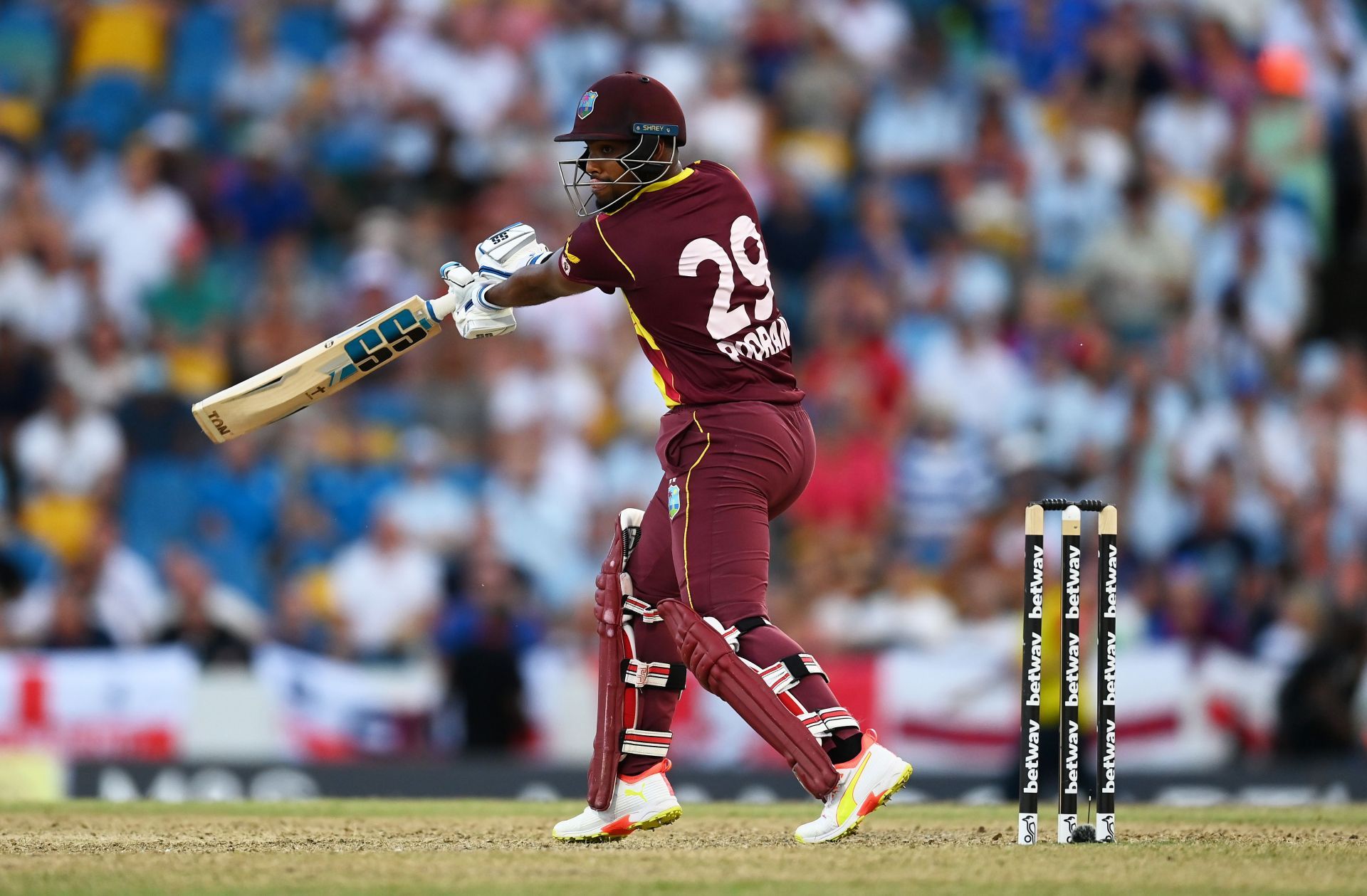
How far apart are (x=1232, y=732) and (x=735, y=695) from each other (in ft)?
16.8

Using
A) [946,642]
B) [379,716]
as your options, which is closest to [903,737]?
[946,642]

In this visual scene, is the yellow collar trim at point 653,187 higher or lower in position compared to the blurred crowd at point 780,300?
lower

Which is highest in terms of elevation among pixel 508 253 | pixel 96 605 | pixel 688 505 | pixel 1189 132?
pixel 1189 132

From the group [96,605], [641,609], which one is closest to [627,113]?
[641,609]

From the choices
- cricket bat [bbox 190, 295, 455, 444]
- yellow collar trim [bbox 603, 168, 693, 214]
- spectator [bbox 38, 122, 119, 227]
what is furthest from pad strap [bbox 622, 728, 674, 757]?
spectator [bbox 38, 122, 119, 227]

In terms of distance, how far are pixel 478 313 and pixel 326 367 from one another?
64 cm

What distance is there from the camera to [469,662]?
10.2 m

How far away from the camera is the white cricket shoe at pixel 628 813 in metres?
6.12

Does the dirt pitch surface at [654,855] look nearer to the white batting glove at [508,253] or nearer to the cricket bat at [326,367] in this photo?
the cricket bat at [326,367]

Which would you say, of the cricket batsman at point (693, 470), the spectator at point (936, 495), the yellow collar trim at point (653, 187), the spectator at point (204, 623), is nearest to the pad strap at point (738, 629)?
the cricket batsman at point (693, 470)

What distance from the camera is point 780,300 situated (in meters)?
12.7

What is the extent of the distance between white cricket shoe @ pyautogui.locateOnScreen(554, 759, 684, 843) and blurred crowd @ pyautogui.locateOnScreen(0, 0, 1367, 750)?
13.4ft

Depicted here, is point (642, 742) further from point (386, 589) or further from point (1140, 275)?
point (1140, 275)

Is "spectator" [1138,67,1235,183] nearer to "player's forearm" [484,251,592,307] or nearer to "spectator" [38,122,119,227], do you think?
"spectator" [38,122,119,227]
